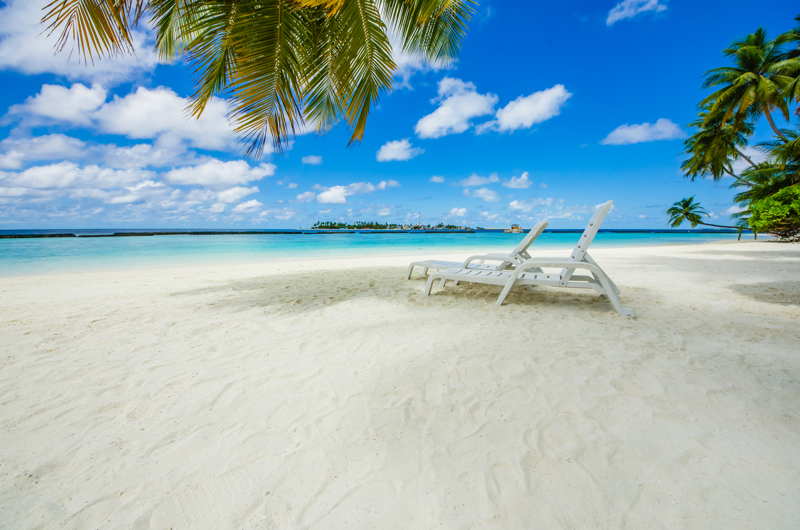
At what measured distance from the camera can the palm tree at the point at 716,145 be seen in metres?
19.6

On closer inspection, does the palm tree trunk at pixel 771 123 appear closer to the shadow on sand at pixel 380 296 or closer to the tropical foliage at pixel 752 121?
the tropical foliage at pixel 752 121

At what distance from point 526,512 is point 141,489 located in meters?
1.65

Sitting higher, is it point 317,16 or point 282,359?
point 317,16

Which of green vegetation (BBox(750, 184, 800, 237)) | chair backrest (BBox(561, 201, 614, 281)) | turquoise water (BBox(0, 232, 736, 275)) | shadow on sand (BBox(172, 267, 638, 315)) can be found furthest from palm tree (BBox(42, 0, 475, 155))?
green vegetation (BBox(750, 184, 800, 237))

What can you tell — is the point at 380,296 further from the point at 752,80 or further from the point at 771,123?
the point at 771,123

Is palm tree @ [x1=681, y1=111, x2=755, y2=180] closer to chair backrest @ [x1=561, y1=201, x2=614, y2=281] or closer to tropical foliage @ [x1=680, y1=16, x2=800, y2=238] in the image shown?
tropical foliage @ [x1=680, y1=16, x2=800, y2=238]

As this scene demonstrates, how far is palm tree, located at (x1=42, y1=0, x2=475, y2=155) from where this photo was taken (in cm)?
385

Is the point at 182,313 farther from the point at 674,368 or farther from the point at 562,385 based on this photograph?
the point at 674,368

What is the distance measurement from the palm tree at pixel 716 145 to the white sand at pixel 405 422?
2310cm

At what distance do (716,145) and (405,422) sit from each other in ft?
89.5

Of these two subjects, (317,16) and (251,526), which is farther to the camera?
(317,16)

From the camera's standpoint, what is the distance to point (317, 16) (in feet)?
17.1

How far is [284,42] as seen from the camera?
405cm

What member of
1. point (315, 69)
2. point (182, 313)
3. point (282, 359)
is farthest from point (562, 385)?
point (315, 69)
